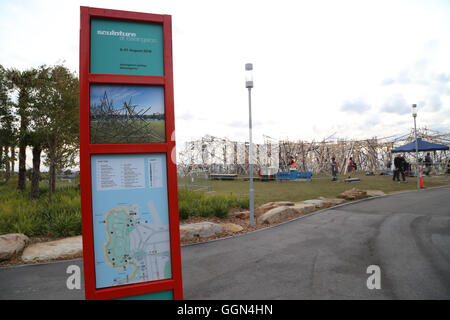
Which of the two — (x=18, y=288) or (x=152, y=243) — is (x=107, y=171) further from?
(x=18, y=288)

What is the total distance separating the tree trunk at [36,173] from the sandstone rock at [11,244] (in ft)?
21.2

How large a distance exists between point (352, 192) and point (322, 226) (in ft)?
17.0

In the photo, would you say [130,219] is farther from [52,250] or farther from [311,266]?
[52,250]

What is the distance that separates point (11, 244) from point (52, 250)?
2.80 feet

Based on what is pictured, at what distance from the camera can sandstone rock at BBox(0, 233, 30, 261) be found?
5.60 metres

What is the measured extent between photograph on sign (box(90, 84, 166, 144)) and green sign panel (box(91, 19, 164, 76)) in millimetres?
158

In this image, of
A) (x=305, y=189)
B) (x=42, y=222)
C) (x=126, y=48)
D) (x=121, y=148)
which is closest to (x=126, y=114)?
(x=121, y=148)

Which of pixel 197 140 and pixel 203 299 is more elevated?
pixel 197 140

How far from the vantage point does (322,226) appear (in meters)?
7.68

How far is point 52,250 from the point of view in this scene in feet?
19.4

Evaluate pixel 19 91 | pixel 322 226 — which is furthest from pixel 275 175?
pixel 19 91

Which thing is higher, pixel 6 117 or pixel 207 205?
pixel 6 117

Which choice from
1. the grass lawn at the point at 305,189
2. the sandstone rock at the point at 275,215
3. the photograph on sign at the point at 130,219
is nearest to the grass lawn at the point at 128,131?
the photograph on sign at the point at 130,219

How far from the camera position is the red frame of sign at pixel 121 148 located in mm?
2316
